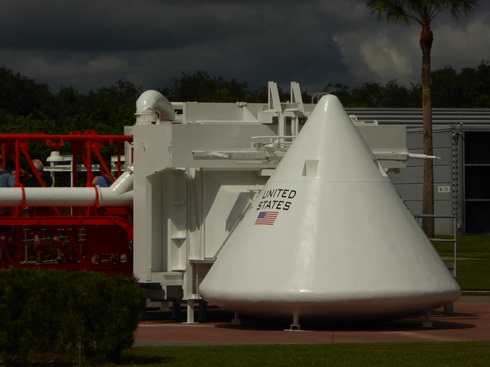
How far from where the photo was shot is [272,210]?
627 inches

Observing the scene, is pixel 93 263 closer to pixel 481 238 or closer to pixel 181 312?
pixel 181 312

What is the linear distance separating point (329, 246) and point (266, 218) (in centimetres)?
111

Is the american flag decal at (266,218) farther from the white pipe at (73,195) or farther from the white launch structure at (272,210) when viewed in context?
the white pipe at (73,195)

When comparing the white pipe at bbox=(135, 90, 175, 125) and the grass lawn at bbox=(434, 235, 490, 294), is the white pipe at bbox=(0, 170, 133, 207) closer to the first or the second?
the white pipe at bbox=(135, 90, 175, 125)

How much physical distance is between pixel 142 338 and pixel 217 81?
251 feet

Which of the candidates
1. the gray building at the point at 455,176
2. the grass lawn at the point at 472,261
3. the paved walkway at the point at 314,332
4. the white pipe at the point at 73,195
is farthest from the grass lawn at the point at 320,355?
the gray building at the point at 455,176

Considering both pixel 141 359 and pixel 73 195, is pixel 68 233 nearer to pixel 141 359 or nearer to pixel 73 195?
pixel 73 195

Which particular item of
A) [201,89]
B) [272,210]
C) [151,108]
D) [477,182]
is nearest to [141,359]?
[272,210]

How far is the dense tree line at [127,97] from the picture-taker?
62562 mm

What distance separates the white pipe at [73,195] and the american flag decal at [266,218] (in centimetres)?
339

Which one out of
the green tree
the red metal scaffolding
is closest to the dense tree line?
the green tree

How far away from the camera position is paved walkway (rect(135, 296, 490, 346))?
1475 cm

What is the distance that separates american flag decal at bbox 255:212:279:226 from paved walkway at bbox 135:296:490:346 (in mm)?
1476

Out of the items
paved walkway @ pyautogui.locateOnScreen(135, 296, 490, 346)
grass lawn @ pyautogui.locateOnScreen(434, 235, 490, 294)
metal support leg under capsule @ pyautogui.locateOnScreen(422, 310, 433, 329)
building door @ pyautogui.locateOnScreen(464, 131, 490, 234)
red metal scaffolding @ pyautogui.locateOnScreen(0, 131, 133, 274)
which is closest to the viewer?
paved walkway @ pyautogui.locateOnScreen(135, 296, 490, 346)
